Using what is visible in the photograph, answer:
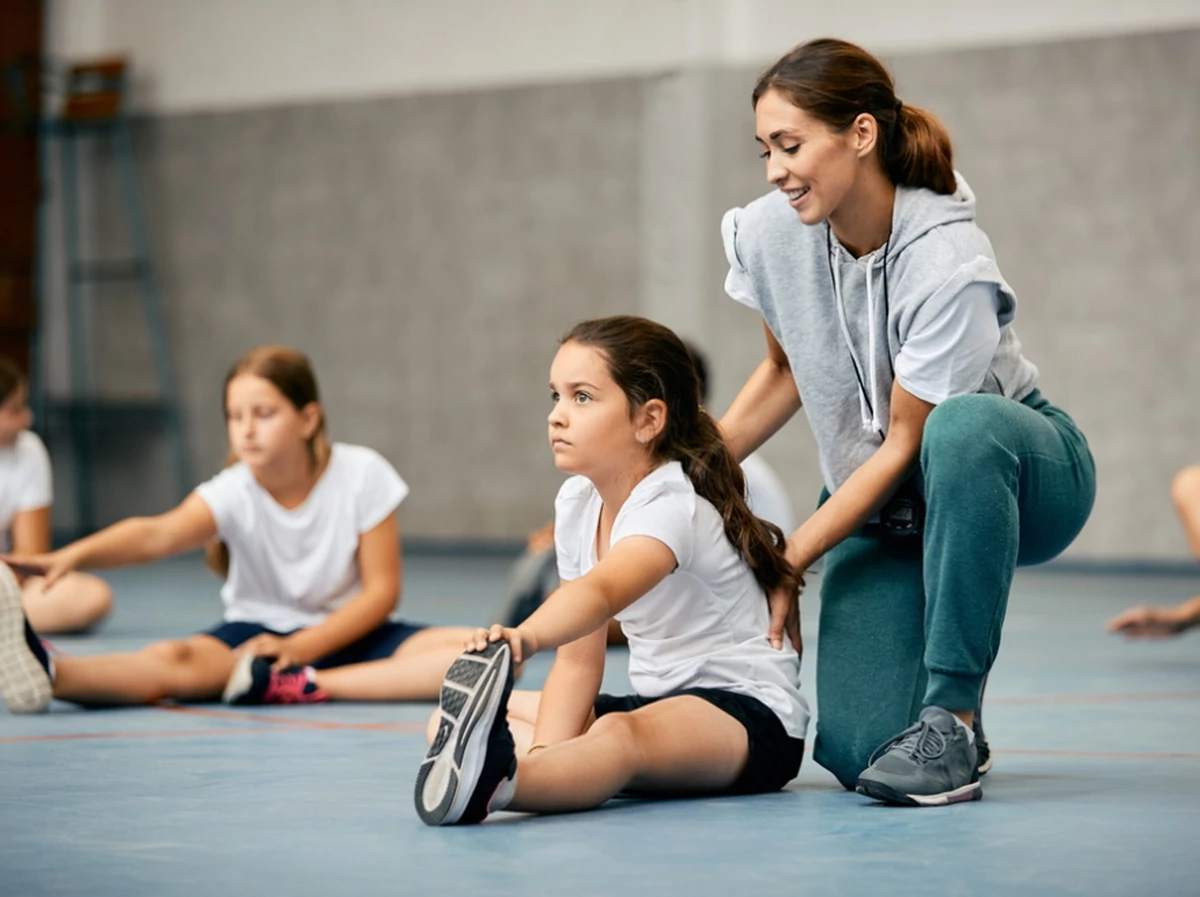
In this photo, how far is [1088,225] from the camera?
6.47 m

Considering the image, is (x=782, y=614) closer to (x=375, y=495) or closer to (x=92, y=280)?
(x=375, y=495)

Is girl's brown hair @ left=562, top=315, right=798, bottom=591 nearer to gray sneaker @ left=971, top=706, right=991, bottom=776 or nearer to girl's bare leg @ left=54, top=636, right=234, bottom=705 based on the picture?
gray sneaker @ left=971, top=706, right=991, bottom=776

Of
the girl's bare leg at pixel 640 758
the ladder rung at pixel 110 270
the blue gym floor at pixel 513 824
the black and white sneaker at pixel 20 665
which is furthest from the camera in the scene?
the ladder rung at pixel 110 270

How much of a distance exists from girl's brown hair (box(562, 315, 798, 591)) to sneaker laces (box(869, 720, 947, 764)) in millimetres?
219

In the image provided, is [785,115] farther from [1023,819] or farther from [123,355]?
[123,355]

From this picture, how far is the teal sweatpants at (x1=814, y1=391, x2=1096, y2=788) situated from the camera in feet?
5.98

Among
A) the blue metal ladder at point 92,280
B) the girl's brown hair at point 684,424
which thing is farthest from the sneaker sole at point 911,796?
the blue metal ladder at point 92,280

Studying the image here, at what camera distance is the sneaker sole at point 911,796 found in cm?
179

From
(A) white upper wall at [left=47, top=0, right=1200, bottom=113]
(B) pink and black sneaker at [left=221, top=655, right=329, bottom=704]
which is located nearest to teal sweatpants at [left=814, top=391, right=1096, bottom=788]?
(B) pink and black sneaker at [left=221, top=655, right=329, bottom=704]

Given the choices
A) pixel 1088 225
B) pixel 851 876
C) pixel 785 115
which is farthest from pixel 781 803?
pixel 1088 225

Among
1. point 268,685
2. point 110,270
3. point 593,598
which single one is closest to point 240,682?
point 268,685

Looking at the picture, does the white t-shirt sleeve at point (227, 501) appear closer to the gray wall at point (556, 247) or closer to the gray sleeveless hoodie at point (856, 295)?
the gray sleeveless hoodie at point (856, 295)

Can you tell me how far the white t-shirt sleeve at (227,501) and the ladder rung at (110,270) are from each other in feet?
18.8

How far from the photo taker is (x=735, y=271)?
2.14m
